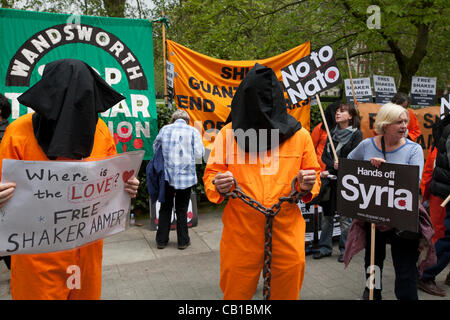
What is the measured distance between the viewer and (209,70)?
22.4 ft

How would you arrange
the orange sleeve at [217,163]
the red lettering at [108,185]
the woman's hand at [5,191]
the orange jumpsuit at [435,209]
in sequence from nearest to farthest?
the woman's hand at [5,191] < the red lettering at [108,185] < the orange sleeve at [217,163] < the orange jumpsuit at [435,209]

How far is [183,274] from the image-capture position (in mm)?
4461

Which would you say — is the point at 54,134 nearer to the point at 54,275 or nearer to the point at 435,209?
the point at 54,275

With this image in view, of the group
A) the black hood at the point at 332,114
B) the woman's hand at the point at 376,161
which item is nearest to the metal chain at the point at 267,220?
the woman's hand at the point at 376,161

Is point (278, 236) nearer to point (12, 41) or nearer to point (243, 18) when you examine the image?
point (12, 41)

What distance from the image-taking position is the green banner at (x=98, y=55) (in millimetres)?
5613

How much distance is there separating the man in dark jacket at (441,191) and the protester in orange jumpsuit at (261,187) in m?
2.05

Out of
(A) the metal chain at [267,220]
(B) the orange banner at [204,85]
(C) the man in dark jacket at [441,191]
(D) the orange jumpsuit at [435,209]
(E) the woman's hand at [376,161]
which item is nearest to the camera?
(A) the metal chain at [267,220]

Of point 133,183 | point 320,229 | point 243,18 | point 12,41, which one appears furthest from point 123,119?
point 243,18

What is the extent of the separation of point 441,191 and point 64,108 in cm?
368

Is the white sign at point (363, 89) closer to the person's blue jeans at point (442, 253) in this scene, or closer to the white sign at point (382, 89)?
the white sign at point (382, 89)

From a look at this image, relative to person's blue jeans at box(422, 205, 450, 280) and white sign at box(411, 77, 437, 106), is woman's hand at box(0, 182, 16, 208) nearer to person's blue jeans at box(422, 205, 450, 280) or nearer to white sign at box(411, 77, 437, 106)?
person's blue jeans at box(422, 205, 450, 280)

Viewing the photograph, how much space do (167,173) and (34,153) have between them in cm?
321

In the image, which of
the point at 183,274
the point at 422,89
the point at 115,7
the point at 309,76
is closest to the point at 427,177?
the point at 309,76
